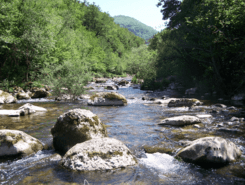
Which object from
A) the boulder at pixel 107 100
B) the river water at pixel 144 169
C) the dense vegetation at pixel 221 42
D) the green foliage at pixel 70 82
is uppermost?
the dense vegetation at pixel 221 42

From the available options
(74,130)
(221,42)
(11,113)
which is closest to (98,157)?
(74,130)

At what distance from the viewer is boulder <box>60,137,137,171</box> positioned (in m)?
3.72

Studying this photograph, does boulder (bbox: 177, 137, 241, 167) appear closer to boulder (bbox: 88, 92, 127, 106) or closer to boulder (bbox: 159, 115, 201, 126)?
boulder (bbox: 159, 115, 201, 126)

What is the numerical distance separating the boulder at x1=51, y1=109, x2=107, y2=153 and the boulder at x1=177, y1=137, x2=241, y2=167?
2317mm

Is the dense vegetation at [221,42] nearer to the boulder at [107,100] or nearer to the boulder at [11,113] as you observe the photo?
the boulder at [107,100]

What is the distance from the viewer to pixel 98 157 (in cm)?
382

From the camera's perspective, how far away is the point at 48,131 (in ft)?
21.7

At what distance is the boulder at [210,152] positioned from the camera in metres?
3.95

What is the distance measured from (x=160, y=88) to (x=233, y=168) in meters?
20.7

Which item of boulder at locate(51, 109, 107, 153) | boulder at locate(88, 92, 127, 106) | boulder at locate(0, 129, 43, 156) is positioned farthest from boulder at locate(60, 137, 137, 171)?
boulder at locate(88, 92, 127, 106)

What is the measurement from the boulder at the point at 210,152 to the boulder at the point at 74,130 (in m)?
2.32

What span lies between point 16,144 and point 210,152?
14.9ft

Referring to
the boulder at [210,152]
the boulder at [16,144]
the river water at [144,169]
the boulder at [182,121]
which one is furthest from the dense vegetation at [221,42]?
the boulder at [16,144]

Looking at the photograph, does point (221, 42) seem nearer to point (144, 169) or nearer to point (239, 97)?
point (239, 97)
